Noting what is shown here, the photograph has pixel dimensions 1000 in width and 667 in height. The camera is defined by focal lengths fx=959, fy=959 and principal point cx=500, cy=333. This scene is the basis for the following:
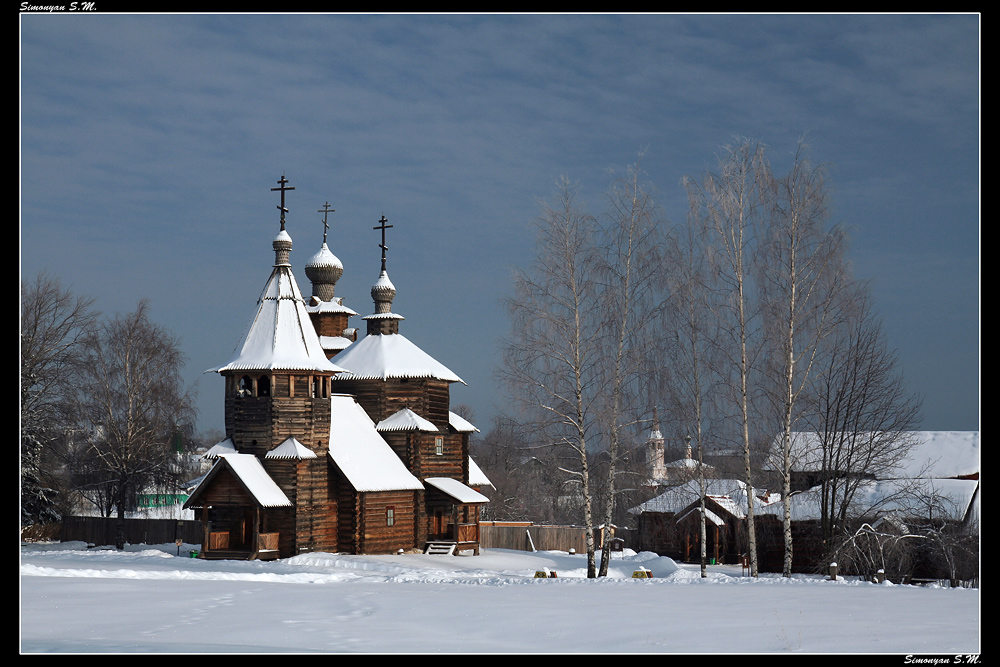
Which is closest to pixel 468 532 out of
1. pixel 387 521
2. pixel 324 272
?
pixel 387 521

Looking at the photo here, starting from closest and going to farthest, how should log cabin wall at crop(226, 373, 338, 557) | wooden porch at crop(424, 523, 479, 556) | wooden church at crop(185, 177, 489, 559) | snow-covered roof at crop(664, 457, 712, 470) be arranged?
snow-covered roof at crop(664, 457, 712, 470)
wooden church at crop(185, 177, 489, 559)
log cabin wall at crop(226, 373, 338, 557)
wooden porch at crop(424, 523, 479, 556)

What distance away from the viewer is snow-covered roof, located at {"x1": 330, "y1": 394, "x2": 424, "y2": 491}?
33.3m

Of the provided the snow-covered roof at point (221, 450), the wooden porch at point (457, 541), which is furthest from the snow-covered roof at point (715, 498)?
the snow-covered roof at point (221, 450)

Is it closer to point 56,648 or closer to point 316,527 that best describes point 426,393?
point 316,527

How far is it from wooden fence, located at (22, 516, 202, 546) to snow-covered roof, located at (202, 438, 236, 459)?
707 centimetres

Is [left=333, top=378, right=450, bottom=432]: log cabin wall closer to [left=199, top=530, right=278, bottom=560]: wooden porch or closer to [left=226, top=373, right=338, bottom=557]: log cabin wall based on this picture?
[left=226, top=373, right=338, bottom=557]: log cabin wall

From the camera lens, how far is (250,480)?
3002 cm

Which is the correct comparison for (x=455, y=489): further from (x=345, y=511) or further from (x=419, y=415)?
(x=345, y=511)

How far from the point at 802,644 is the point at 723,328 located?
14.7 m

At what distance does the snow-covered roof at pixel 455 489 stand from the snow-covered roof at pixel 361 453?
0.92 meters

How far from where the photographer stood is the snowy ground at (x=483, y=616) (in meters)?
11.5

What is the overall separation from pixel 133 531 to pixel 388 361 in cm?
1247

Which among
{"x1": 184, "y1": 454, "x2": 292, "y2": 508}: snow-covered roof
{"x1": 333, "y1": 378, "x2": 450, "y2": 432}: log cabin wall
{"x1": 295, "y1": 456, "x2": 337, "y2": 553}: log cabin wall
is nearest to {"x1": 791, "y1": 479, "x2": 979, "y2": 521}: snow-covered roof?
{"x1": 333, "y1": 378, "x2": 450, "y2": 432}: log cabin wall
